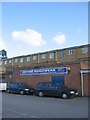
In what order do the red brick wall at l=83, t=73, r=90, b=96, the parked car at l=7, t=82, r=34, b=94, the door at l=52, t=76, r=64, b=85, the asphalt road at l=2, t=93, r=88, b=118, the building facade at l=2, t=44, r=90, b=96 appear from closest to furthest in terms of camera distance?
the asphalt road at l=2, t=93, r=88, b=118 → the red brick wall at l=83, t=73, r=90, b=96 → the building facade at l=2, t=44, r=90, b=96 → the door at l=52, t=76, r=64, b=85 → the parked car at l=7, t=82, r=34, b=94

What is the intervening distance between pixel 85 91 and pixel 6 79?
17259 millimetres

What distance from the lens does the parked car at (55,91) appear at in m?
26.5

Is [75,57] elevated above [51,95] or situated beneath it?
elevated above

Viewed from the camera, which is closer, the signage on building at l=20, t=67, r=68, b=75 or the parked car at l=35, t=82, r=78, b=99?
the parked car at l=35, t=82, r=78, b=99

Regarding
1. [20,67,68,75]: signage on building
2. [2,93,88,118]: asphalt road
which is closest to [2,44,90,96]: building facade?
[20,67,68,75]: signage on building

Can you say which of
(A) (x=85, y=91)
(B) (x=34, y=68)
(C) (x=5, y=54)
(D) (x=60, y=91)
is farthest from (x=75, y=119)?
(C) (x=5, y=54)

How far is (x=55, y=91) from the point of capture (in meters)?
27.5

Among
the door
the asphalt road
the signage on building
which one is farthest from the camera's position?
the door

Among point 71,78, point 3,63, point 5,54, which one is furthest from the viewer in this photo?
point 5,54

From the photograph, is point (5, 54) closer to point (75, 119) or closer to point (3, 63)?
point (3, 63)

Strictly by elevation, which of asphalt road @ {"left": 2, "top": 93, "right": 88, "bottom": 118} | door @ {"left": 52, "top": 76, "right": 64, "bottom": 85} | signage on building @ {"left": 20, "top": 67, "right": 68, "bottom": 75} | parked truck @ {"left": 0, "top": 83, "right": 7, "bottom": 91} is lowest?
asphalt road @ {"left": 2, "top": 93, "right": 88, "bottom": 118}

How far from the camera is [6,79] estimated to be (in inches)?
1660

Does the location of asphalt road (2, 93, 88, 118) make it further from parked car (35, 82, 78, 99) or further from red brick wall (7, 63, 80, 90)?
red brick wall (7, 63, 80, 90)

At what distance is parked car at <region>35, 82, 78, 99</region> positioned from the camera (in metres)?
26.5
